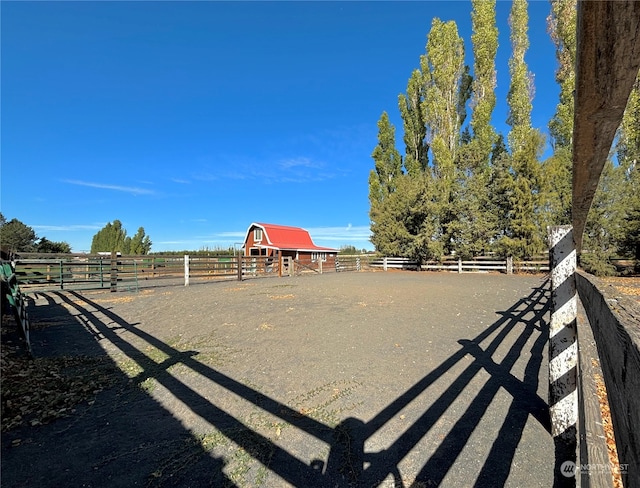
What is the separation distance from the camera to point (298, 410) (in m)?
2.86

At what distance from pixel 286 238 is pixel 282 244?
1.64 meters

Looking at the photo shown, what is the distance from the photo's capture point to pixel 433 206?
74.8 ft

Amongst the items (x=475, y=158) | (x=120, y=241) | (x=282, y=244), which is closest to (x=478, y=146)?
(x=475, y=158)

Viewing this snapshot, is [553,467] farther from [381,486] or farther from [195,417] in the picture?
[195,417]

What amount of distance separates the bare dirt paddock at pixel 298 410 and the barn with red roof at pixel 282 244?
816 inches

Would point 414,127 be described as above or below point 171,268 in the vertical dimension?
above

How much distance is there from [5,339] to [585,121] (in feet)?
24.4

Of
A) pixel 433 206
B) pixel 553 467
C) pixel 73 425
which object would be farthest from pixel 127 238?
pixel 553 467

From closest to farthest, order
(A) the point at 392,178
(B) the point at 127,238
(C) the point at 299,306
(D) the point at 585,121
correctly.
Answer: (D) the point at 585,121 < (C) the point at 299,306 < (A) the point at 392,178 < (B) the point at 127,238

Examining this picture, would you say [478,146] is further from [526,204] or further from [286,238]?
[286,238]

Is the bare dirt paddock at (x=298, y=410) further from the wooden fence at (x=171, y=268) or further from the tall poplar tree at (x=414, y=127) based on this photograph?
the tall poplar tree at (x=414, y=127)

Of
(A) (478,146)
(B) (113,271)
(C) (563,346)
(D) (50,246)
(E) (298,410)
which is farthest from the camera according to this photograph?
(D) (50,246)

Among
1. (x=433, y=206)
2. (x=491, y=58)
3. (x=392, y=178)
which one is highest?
(x=491, y=58)

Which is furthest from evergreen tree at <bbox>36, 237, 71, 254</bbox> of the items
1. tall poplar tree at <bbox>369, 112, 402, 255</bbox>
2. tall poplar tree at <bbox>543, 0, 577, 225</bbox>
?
tall poplar tree at <bbox>543, 0, 577, 225</bbox>
